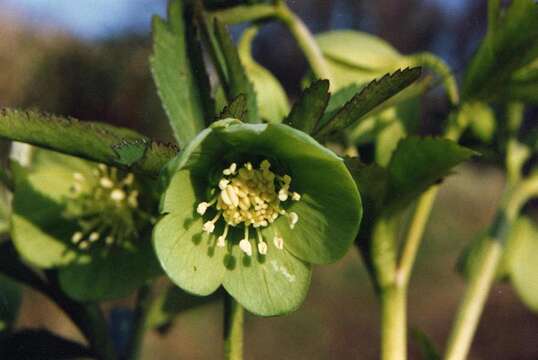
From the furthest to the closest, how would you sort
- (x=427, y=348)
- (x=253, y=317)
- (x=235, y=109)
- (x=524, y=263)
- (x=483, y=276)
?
(x=253, y=317) → (x=524, y=263) → (x=483, y=276) → (x=427, y=348) → (x=235, y=109)

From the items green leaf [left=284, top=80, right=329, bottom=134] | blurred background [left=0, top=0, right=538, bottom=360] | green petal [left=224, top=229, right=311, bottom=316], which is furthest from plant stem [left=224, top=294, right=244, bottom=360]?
blurred background [left=0, top=0, right=538, bottom=360]

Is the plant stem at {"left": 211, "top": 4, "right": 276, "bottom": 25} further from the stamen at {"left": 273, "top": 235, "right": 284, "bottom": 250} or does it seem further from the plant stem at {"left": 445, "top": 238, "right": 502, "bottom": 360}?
the plant stem at {"left": 445, "top": 238, "right": 502, "bottom": 360}

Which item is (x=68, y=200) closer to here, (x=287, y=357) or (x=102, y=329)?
(x=102, y=329)

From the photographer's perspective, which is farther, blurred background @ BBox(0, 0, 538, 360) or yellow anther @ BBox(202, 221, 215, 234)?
blurred background @ BBox(0, 0, 538, 360)

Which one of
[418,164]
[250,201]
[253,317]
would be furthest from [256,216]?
[253,317]

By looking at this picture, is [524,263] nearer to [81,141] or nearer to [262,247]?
[262,247]

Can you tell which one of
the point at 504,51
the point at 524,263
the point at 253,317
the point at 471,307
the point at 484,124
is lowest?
the point at 253,317

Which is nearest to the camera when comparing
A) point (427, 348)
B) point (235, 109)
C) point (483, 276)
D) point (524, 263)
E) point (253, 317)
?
point (235, 109)

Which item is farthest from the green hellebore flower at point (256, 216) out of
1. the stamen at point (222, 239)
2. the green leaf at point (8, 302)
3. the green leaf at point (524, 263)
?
the green leaf at point (524, 263)
